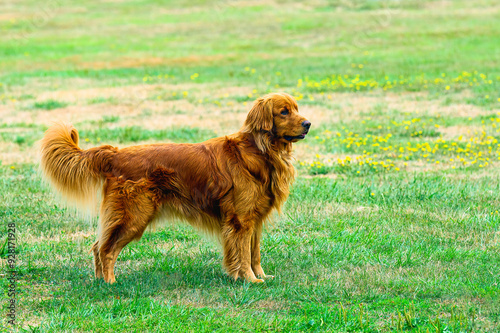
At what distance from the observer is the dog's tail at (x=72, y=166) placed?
17.4ft

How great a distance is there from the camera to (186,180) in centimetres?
529

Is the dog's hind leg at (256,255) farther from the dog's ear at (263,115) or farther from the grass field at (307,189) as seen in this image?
the dog's ear at (263,115)

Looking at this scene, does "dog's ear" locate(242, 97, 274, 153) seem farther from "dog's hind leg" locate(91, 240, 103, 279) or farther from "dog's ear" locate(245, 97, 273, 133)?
"dog's hind leg" locate(91, 240, 103, 279)

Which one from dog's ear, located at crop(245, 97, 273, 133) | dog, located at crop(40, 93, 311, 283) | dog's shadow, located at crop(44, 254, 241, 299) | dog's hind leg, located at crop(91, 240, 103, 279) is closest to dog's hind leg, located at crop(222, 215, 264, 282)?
dog, located at crop(40, 93, 311, 283)

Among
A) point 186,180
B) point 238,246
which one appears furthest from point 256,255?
point 186,180

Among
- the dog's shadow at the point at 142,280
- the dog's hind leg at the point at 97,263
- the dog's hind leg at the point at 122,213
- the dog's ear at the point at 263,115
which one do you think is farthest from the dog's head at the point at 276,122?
the dog's hind leg at the point at 97,263

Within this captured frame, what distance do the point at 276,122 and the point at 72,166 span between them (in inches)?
72.3

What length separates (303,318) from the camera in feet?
14.8

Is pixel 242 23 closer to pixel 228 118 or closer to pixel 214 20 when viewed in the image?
pixel 214 20

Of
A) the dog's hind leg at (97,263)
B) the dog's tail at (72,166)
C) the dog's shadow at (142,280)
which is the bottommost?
the dog's shadow at (142,280)

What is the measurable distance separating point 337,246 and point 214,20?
30.4 metres

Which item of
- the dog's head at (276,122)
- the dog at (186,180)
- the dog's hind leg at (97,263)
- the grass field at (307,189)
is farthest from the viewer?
the dog's hind leg at (97,263)

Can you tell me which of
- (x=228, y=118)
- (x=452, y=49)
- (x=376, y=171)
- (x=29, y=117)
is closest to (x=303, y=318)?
(x=376, y=171)

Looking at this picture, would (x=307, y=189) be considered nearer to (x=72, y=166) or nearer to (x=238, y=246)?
(x=238, y=246)
